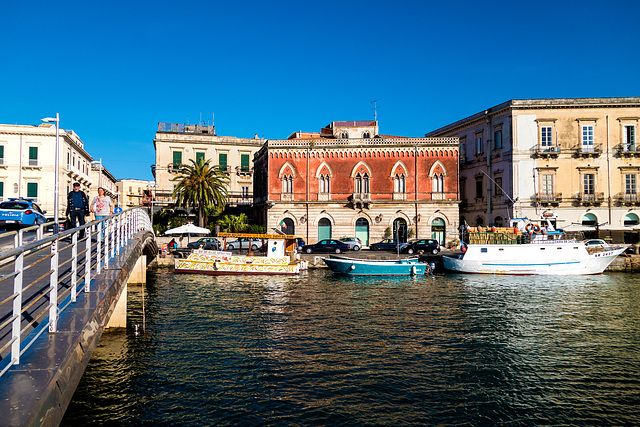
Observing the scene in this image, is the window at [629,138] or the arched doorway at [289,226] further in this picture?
the arched doorway at [289,226]

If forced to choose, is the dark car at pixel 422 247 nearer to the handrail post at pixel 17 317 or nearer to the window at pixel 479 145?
→ the window at pixel 479 145

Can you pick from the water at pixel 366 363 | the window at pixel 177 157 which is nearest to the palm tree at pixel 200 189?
the window at pixel 177 157

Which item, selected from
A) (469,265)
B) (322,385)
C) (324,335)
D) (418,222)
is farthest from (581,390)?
(418,222)

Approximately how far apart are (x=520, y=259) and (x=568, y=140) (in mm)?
18443

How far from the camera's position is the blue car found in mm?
19031

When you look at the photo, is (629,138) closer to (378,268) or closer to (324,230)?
(378,268)

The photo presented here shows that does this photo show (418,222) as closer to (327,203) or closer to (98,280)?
(327,203)

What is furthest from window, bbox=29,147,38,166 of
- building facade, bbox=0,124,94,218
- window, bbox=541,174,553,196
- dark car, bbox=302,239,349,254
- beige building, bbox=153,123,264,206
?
window, bbox=541,174,553,196

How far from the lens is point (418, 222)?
1742 inches

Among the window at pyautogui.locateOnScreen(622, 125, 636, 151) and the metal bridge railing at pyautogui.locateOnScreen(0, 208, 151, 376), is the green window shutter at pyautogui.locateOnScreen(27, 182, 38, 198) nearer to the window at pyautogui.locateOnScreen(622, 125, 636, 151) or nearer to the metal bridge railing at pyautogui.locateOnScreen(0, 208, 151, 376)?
the metal bridge railing at pyautogui.locateOnScreen(0, 208, 151, 376)

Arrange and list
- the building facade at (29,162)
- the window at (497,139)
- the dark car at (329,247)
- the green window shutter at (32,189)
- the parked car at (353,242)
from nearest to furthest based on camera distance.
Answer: the dark car at (329,247) → the parked car at (353,242) → the window at (497,139) → the building facade at (29,162) → the green window shutter at (32,189)

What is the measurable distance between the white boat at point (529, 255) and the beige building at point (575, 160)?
34.0 ft

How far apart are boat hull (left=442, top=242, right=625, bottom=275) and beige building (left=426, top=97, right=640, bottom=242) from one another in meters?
11.1

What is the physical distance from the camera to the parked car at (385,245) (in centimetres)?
4028
